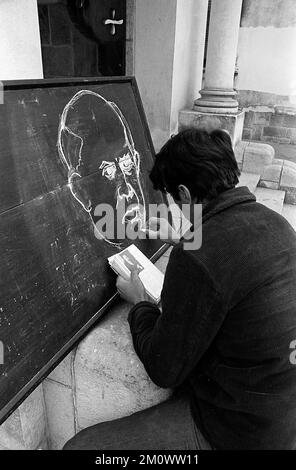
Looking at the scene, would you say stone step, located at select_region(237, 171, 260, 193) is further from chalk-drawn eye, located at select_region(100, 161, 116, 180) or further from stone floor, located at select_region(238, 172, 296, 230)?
chalk-drawn eye, located at select_region(100, 161, 116, 180)

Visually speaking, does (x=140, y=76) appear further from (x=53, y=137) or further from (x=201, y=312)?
(x=201, y=312)

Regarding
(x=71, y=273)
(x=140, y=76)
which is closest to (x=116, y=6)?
(x=140, y=76)

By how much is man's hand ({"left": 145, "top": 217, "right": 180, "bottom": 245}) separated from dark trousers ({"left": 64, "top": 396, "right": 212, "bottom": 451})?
94 cm

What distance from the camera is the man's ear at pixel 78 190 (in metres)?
1.59

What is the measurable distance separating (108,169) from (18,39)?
89 cm

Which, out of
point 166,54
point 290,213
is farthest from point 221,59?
point 290,213

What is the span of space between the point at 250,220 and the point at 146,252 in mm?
975

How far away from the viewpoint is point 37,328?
133 cm

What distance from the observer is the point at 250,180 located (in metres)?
4.58

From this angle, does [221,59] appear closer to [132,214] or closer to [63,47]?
[63,47]

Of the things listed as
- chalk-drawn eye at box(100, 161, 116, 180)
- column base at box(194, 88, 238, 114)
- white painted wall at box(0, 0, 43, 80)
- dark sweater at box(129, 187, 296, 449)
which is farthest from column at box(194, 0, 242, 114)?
dark sweater at box(129, 187, 296, 449)

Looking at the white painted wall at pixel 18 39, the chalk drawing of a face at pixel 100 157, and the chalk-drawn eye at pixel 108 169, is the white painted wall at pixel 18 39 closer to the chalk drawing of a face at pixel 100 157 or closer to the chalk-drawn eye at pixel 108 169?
the chalk drawing of a face at pixel 100 157

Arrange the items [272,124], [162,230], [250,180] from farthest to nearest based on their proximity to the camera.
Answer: [272,124] → [250,180] → [162,230]

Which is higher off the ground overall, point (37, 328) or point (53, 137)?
point (53, 137)
